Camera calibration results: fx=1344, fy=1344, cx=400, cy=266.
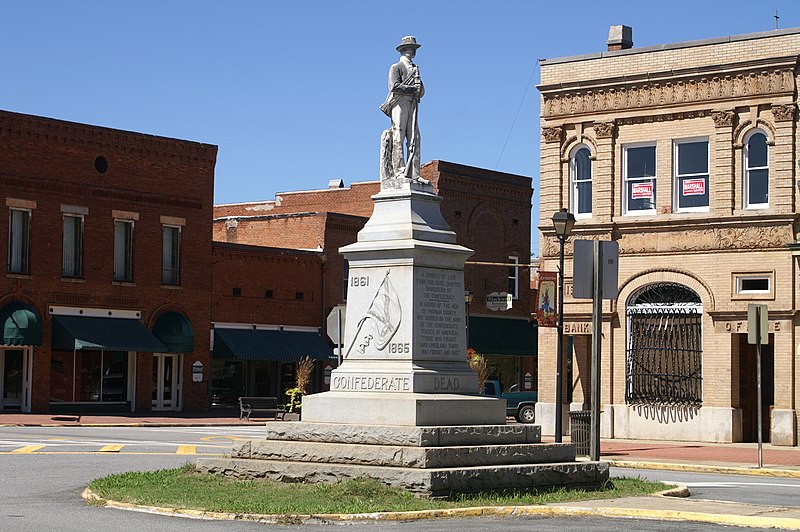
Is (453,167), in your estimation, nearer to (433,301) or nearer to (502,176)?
(502,176)

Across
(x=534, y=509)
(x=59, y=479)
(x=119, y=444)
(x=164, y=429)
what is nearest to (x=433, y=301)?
(x=534, y=509)

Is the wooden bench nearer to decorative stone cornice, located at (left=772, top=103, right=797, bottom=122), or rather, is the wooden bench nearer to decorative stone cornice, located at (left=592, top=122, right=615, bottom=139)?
decorative stone cornice, located at (left=592, top=122, right=615, bottom=139)

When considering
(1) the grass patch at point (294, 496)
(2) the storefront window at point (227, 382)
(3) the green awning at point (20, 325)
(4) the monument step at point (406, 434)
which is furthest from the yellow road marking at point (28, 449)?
(2) the storefront window at point (227, 382)

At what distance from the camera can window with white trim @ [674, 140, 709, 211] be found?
1403 inches

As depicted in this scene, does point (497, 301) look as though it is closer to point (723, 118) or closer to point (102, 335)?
point (102, 335)

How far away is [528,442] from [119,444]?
47.3 ft

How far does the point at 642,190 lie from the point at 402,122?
749 inches

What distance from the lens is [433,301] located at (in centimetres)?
1764

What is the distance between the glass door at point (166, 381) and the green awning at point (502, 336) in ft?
49.6

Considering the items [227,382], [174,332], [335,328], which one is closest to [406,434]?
[335,328]

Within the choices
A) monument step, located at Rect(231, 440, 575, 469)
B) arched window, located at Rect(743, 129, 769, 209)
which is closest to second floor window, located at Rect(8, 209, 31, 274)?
arched window, located at Rect(743, 129, 769, 209)

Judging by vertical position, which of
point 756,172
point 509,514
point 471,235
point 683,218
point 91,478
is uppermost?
point 471,235

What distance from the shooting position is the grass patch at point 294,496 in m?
14.7

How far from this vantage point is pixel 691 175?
35812 mm
